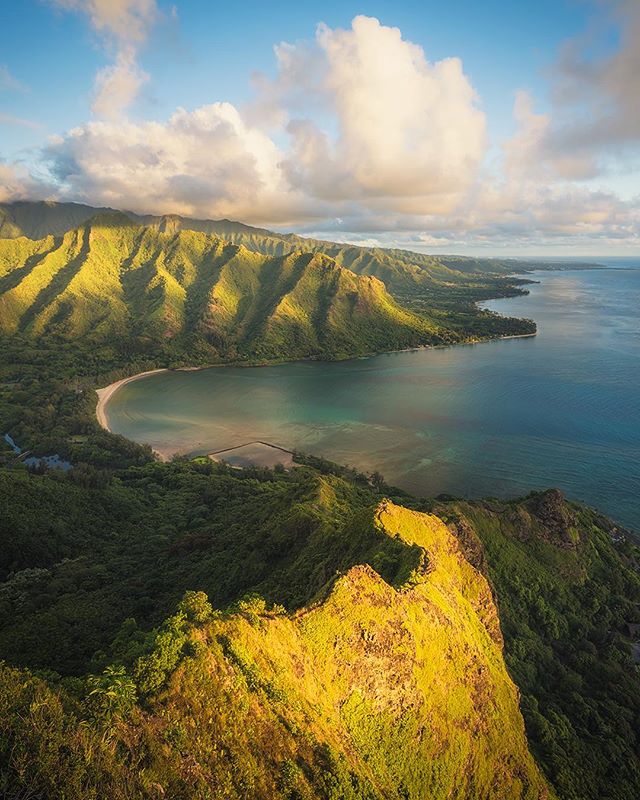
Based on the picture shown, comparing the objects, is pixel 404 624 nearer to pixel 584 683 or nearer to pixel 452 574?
pixel 452 574

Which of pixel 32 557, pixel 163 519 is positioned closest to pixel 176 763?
pixel 32 557

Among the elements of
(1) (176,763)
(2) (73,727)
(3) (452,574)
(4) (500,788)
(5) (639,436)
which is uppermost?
(2) (73,727)

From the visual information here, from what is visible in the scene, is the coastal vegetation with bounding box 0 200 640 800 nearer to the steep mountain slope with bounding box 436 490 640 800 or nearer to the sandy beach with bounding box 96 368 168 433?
the steep mountain slope with bounding box 436 490 640 800

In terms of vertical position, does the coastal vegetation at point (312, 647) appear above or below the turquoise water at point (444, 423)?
above

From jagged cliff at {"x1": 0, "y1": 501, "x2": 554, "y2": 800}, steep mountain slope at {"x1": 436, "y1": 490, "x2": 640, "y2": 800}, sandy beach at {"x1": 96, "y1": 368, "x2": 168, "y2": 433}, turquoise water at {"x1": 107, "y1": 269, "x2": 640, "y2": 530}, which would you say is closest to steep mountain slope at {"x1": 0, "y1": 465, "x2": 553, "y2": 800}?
jagged cliff at {"x1": 0, "y1": 501, "x2": 554, "y2": 800}

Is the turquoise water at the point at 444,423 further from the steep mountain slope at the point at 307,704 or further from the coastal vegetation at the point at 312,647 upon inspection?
→ the steep mountain slope at the point at 307,704

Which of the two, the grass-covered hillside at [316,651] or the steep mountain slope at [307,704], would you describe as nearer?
the steep mountain slope at [307,704]

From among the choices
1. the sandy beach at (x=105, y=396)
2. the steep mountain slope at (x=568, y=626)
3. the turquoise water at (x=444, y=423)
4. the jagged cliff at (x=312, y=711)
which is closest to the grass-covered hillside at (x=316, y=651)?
the jagged cliff at (x=312, y=711)
